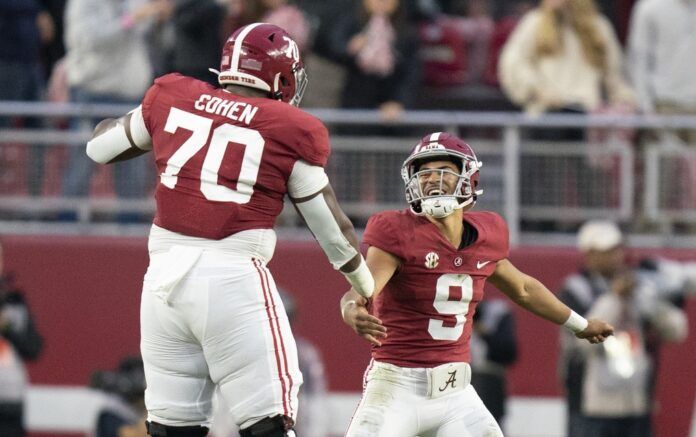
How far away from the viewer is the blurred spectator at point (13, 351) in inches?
461

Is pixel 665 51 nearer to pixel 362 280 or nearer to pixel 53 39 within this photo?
pixel 53 39

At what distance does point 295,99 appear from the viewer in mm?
7227

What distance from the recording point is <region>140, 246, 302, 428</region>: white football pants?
6.84 m

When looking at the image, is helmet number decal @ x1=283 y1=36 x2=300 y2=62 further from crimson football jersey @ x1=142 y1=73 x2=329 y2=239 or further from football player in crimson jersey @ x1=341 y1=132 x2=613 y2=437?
football player in crimson jersey @ x1=341 y1=132 x2=613 y2=437

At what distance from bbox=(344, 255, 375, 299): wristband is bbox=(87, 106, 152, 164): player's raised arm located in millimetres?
1012

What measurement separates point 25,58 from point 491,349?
4.01 metres

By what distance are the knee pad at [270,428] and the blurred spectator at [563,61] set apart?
5.64 metres

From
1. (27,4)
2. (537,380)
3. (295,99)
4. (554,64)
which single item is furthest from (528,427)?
(295,99)

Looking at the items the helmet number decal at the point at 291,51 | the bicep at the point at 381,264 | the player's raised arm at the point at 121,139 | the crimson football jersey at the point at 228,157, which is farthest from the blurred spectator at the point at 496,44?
the crimson football jersey at the point at 228,157

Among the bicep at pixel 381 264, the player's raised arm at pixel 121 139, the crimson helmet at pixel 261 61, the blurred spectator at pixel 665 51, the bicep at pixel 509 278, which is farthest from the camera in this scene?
the blurred spectator at pixel 665 51

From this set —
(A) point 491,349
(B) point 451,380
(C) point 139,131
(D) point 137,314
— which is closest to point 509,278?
(B) point 451,380

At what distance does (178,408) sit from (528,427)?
19.9 feet

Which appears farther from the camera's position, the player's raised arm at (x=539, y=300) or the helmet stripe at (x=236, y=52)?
the player's raised arm at (x=539, y=300)

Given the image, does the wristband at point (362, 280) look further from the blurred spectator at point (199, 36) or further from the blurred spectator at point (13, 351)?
the blurred spectator at point (13, 351)
